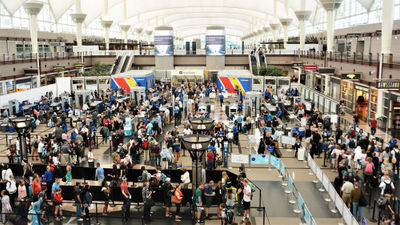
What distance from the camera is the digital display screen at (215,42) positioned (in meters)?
48.9

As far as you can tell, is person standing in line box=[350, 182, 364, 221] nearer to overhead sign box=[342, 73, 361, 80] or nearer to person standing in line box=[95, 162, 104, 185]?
person standing in line box=[95, 162, 104, 185]

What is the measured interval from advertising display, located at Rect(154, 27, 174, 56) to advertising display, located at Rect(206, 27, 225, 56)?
478 centimetres

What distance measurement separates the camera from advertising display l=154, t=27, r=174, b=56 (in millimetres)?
49594

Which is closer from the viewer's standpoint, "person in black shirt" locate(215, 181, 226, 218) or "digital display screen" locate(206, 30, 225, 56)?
"person in black shirt" locate(215, 181, 226, 218)

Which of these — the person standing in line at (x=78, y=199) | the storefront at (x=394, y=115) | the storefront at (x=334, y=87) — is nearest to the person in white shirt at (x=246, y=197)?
the person standing in line at (x=78, y=199)

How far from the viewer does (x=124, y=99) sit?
97.7ft

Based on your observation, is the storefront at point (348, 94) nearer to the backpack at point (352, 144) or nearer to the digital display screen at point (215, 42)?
the backpack at point (352, 144)

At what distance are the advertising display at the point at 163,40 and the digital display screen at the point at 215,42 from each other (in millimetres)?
4780

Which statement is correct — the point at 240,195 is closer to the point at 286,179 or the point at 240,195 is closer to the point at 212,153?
the point at 286,179

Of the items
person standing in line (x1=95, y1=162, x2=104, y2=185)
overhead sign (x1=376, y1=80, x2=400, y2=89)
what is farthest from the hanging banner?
overhead sign (x1=376, y1=80, x2=400, y2=89)

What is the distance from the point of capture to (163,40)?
49719 millimetres

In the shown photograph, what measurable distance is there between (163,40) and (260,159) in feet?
121

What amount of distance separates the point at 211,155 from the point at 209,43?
35962 mm

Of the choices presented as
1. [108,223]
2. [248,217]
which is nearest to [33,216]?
[108,223]
